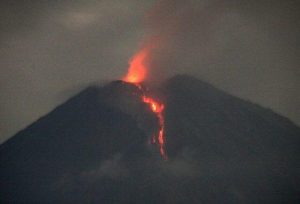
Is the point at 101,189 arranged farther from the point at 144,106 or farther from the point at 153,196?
the point at 144,106

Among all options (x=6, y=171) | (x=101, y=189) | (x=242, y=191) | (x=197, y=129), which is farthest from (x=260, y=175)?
(x=6, y=171)

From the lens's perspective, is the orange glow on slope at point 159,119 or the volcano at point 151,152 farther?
the orange glow on slope at point 159,119

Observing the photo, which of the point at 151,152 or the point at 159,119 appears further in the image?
the point at 159,119

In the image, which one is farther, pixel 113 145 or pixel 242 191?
pixel 113 145

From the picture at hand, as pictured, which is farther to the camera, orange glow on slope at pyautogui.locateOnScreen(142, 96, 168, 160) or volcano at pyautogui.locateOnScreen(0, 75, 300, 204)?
orange glow on slope at pyautogui.locateOnScreen(142, 96, 168, 160)

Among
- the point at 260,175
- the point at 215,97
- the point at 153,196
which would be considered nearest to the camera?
the point at 153,196

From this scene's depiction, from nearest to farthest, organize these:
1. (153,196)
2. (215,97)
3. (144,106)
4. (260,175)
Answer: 1. (153,196)
2. (260,175)
3. (144,106)
4. (215,97)

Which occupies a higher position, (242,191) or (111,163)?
(111,163)

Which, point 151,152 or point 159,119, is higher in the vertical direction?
point 159,119
